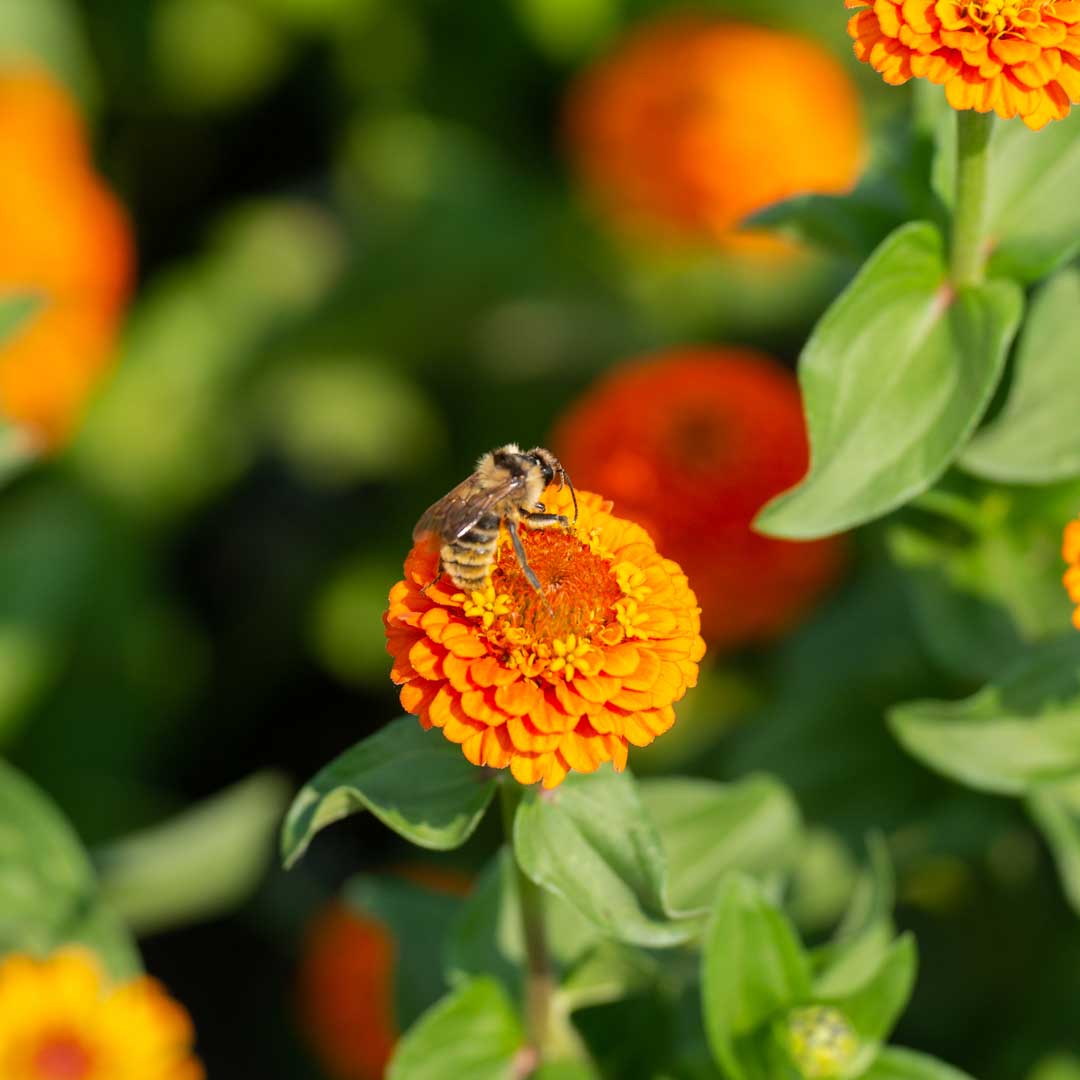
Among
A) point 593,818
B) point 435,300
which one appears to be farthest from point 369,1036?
point 435,300

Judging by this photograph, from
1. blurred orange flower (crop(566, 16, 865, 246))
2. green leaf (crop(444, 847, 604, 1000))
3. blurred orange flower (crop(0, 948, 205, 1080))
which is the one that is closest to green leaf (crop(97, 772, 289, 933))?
blurred orange flower (crop(0, 948, 205, 1080))

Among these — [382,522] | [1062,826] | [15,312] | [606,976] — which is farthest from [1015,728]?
[382,522]

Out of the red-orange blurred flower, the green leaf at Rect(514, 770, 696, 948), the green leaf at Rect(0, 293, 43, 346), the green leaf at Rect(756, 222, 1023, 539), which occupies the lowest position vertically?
the red-orange blurred flower

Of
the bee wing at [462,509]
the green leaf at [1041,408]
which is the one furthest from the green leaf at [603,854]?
the green leaf at [1041,408]

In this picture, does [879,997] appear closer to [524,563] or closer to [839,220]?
[524,563]

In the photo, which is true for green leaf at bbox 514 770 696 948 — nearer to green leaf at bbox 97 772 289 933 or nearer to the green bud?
the green bud

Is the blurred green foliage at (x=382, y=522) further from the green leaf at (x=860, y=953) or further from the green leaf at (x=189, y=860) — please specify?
the green leaf at (x=860, y=953)

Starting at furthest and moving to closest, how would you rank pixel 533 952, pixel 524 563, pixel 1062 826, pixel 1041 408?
pixel 1062 826 < pixel 1041 408 < pixel 533 952 < pixel 524 563
